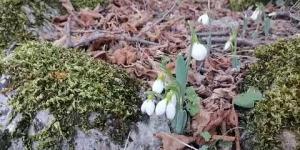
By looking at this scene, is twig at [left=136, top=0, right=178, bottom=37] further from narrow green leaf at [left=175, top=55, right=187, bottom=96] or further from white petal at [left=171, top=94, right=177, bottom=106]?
white petal at [left=171, top=94, right=177, bottom=106]

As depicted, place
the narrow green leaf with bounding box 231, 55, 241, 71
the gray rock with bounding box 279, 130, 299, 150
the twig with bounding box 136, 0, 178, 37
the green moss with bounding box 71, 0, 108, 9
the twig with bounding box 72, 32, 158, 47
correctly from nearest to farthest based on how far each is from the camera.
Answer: the gray rock with bounding box 279, 130, 299, 150 < the narrow green leaf with bounding box 231, 55, 241, 71 < the twig with bounding box 72, 32, 158, 47 < the twig with bounding box 136, 0, 178, 37 < the green moss with bounding box 71, 0, 108, 9

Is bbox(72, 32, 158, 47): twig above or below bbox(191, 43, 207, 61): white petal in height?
below

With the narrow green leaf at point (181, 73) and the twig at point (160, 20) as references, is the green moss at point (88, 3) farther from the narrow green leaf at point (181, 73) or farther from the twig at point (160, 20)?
the narrow green leaf at point (181, 73)

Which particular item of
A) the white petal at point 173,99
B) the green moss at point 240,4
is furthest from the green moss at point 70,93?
the green moss at point 240,4

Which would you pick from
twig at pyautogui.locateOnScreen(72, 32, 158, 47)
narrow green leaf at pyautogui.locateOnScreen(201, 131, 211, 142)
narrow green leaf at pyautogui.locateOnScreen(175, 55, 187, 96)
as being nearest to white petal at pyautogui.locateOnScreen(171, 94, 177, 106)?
narrow green leaf at pyautogui.locateOnScreen(175, 55, 187, 96)

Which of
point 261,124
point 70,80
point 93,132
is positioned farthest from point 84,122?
point 261,124

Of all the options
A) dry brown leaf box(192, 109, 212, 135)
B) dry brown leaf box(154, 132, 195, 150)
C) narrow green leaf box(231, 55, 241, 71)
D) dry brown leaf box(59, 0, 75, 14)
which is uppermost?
dry brown leaf box(59, 0, 75, 14)

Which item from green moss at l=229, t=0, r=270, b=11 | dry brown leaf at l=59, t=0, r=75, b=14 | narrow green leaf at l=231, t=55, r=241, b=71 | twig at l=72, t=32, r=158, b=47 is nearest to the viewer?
narrow green leaf at l=231, t=55, r=241, b=71
